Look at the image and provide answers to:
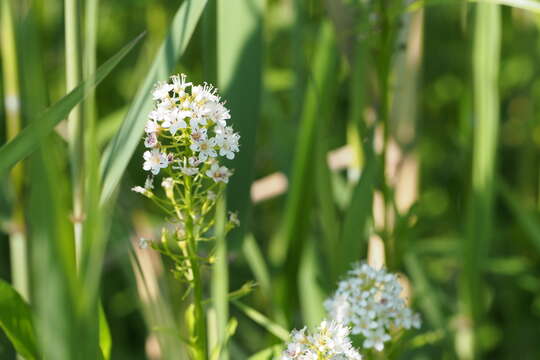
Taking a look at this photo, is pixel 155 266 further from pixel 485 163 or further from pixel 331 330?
pixel 331 330

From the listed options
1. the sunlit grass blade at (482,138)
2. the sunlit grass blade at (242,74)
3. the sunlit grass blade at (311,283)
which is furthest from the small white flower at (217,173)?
the sunlit grass blade at (482,138)

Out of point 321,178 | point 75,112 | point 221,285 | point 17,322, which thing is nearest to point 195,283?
point 221,285

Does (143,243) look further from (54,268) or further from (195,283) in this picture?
(54,268)

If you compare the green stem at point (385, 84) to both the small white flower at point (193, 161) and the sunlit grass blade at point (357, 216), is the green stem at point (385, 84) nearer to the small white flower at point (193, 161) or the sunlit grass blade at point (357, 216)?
the sunlit grass blade at point (357, 216)

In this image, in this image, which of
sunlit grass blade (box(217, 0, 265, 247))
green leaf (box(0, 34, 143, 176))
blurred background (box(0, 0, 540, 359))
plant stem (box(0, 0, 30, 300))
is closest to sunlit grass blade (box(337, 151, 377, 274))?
blurred background (box(0, 0, 540, 359))

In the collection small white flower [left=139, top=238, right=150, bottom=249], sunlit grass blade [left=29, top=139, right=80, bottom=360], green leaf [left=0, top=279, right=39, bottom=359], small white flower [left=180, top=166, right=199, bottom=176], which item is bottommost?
sunlit grass blade [left=29, top=139, right=80, bottom=360]

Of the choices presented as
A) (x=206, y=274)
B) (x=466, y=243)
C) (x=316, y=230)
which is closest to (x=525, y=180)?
(x=316, y=230)

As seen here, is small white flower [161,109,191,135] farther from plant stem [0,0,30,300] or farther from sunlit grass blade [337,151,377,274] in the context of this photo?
plant stem [0,0,30,300]
